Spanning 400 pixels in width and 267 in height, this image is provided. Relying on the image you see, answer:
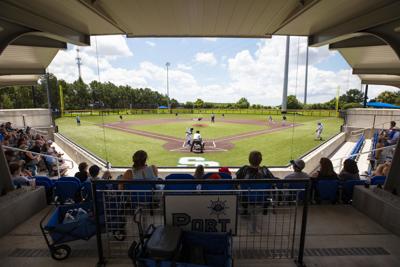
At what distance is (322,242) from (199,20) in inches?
222

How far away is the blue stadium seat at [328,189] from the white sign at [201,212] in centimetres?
286

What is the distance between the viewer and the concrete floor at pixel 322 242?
3.25m

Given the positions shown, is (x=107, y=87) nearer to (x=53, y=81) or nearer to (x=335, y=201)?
(x=53, y=81)

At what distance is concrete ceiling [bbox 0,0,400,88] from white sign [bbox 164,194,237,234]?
398cm

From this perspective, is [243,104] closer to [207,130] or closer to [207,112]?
[207,112]

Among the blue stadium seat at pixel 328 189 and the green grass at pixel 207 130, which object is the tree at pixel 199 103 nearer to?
the green grass at pixel 207 130

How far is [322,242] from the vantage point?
3729mm

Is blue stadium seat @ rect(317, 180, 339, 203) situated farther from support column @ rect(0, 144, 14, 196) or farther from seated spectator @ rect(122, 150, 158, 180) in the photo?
support column @ rect(0, 144, 14, 196)

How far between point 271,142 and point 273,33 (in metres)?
13.4

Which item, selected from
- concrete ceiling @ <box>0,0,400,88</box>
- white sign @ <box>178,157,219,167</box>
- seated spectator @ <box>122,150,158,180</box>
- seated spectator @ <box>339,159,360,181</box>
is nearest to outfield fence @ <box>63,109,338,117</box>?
white sign @ <box>178,157,219,167</box>

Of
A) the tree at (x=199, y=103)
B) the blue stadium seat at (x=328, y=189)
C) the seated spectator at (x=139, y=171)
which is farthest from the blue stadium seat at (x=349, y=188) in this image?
the tree at (x=199, y=103)

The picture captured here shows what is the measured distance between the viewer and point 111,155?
1485cm

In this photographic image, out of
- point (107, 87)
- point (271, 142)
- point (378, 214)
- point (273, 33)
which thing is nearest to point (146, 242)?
point (378, 214)

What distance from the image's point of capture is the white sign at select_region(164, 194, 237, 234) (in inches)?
117
